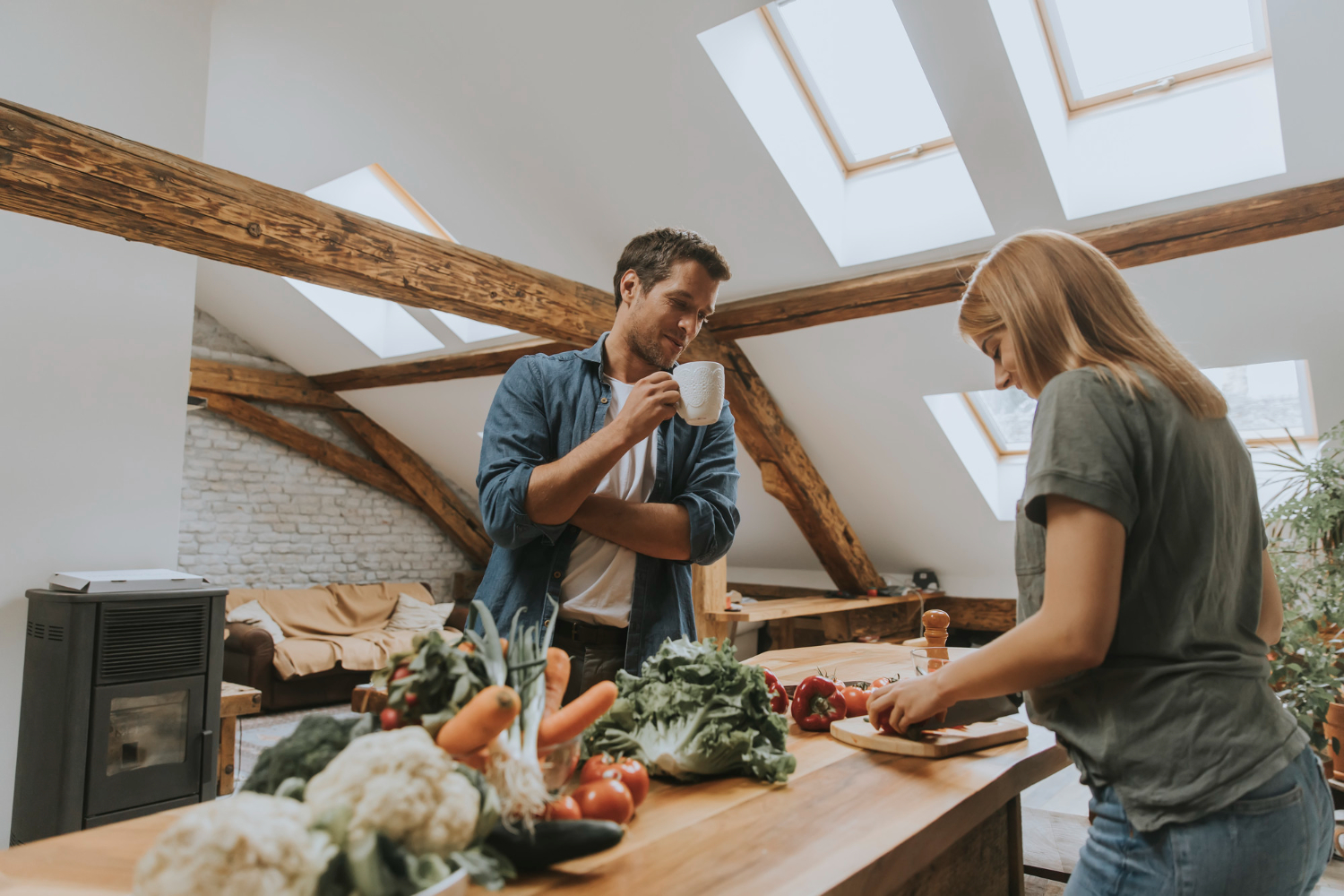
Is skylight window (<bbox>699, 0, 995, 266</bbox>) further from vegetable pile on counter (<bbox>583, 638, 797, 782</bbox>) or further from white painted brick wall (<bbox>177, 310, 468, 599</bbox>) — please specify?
white painted brick wall (<bbox>177, 310, 468, 599</bbox>)

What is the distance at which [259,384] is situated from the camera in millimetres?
6762

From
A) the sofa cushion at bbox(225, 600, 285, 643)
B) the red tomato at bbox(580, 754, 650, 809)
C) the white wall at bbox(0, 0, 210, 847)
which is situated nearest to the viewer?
the red tomato at bbox(580, 754, 650, 809)

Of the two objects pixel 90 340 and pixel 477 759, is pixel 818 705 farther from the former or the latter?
pixel 90 340

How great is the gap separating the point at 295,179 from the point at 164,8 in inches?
65.9

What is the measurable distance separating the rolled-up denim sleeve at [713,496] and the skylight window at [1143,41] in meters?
2.73

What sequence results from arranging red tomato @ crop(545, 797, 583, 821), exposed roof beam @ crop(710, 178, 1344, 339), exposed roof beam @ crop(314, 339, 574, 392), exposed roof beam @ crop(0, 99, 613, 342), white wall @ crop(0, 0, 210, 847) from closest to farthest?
red tomato @ crop(545, 797, 583, 821) < exposed roof beam @ crop(0, 99, 613, 342) < white wall @ crop(0, 0, 210, 847) < exposed roof beam @ crop(710, 178, 1344, 339) < exposed roof beam @ crop(314, 339, 574, 392)

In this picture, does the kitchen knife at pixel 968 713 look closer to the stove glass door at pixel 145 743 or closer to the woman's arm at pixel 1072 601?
the woman's arm at pixel 1072 601

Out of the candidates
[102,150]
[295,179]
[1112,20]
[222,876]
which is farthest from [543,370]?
[295,179]

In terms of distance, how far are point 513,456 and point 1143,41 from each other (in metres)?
3.30

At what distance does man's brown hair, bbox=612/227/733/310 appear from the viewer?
148 centimetres

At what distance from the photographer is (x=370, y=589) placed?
698 centimetres

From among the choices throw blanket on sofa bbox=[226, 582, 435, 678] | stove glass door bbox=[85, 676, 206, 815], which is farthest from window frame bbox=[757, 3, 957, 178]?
throw blanket on sofa bbox=[226, 582, 435, 678]

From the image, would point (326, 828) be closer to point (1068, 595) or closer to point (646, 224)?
point (1068, 595)

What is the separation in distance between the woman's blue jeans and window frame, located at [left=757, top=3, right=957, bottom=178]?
3.33m
